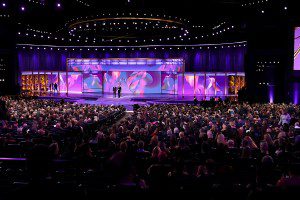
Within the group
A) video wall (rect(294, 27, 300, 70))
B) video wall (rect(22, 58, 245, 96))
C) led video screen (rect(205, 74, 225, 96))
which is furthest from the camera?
video wall (rect(22, 58, 245, 96))

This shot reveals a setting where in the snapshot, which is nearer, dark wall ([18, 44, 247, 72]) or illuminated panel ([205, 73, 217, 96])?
dark wall ([18, 44, 247, 72])

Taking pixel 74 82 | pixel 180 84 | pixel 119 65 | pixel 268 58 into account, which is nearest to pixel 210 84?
pixel 180 84

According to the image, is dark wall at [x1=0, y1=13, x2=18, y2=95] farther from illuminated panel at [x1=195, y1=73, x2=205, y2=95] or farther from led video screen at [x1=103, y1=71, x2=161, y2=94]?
illuminated panel at [x1=195, y1=73, x2=205, y2=95]

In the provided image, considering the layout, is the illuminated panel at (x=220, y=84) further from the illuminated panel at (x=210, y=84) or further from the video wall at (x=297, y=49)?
the video wall at (x=297, y=49)

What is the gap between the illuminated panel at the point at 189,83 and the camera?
43875 millimetres

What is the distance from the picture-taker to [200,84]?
143ft

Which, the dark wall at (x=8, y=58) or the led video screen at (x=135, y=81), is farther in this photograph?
the led video screen at (x=135, y=81)

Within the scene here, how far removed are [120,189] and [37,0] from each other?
34509 mm

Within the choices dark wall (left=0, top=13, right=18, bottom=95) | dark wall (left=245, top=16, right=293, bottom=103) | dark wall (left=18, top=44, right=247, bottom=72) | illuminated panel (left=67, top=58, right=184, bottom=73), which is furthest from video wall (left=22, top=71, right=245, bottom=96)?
dark wall (left=245, top=16, right=293, bottom=103)

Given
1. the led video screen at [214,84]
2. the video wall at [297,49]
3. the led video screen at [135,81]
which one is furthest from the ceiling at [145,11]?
the led video screen at [135,81]

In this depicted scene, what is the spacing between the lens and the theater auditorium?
589 cm

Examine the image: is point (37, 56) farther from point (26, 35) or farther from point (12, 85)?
point (12, 85)

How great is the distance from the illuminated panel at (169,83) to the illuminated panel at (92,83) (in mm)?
9572

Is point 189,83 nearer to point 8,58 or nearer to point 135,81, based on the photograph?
point 135,81
